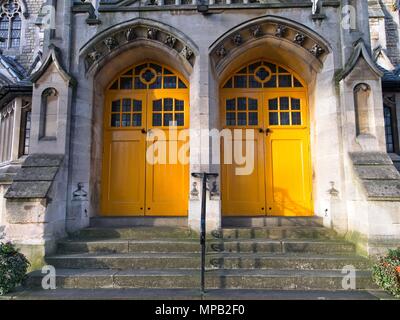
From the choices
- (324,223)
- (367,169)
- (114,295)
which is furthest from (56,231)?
(367,169)

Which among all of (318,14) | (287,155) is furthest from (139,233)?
(318,14)

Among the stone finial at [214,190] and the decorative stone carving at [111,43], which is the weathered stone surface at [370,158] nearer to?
the stone finial at [214,190]

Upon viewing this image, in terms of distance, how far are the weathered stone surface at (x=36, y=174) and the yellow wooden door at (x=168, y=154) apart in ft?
6.11

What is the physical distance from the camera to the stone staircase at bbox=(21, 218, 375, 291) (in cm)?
426

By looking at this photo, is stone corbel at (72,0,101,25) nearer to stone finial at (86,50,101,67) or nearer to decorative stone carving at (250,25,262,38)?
stone finial at (86,50,101,67)

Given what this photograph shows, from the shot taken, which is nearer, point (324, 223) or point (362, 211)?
point (362, 211)

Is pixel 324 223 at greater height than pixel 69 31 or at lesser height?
lesser

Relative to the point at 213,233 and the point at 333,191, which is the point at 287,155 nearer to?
the point at 333,191

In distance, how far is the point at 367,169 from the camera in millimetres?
5145

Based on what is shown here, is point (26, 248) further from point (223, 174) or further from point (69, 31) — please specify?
point (69, 31)

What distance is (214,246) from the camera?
201 inches

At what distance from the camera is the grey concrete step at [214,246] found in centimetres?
506

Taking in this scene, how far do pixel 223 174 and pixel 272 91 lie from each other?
208cm

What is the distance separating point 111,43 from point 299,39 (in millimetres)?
3735
